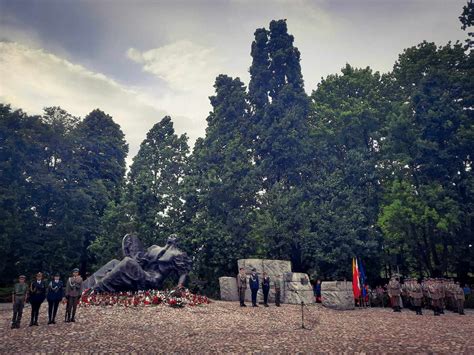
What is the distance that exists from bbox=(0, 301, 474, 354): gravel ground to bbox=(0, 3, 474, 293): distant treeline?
1256 centimetres

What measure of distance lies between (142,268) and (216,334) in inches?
376

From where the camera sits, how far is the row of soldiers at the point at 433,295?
16.4m

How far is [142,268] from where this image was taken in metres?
18.0

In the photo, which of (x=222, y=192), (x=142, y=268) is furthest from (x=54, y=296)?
(x=222, y=192)

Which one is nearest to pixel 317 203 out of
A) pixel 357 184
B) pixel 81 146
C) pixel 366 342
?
pixel 357 184

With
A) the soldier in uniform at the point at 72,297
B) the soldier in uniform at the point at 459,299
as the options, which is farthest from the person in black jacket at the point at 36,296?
the soldier in uniform at the point at 459,299

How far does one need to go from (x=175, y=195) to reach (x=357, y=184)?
14.6m

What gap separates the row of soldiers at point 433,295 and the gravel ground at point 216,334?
4.18 meters

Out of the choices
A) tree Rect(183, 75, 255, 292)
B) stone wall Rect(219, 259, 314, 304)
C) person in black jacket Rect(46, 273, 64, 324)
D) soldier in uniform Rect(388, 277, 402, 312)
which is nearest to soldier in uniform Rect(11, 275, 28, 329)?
person in black jacket Rect(46, 273, 64, 324)

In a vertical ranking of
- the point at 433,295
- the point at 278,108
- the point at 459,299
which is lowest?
the point at 459,299

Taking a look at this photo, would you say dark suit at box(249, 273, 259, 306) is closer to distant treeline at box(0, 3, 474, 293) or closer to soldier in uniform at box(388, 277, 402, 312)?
soldier in uniform at box(388, 277, 402, 312)

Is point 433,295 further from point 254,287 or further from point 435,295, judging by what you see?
point 254,287

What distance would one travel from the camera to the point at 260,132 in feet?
95.6

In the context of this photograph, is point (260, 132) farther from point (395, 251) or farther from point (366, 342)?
point (366, 342)
